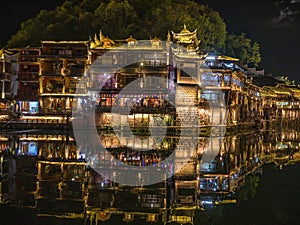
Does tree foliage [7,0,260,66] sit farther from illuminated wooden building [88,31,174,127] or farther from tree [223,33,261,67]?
illuminated wooden building [88,31,174,127]

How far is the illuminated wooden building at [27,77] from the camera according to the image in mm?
50750

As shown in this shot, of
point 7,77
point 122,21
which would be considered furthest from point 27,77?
point 122,21

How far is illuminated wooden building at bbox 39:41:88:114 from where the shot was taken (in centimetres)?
4691

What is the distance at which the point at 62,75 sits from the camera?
46.7m

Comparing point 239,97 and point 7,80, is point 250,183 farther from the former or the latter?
point 7,80

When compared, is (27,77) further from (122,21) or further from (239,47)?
(239,47)

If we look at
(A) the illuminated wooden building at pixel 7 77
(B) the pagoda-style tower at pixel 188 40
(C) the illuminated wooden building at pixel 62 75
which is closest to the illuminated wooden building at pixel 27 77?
(A) the illuminated wooden building at pixel 7 77

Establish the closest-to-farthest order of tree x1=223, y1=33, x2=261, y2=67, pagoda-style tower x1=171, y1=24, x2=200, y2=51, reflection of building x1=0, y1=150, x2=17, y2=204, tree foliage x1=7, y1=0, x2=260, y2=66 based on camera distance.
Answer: reflection of building x1=0, y1=150, x2=17, y2=204, pagoda-style tower x1=171, y1=24, x2=200, y2=51, tree foliage x1=7, y1=0, x2=260, y2=66, tree x1=223, y1=33, x2=261, y2=67

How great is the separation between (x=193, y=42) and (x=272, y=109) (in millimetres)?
25959

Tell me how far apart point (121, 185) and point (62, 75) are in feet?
118

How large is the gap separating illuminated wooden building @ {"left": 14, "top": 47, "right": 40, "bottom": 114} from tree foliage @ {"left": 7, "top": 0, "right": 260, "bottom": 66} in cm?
946

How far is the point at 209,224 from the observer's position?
9180 millimetres

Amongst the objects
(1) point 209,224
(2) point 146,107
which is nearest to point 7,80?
(2) point 146,107

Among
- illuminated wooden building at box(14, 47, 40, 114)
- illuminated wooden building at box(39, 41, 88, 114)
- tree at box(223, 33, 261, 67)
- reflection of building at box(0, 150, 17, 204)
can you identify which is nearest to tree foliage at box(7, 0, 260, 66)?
tree at box(223, 33, 261, 67)
